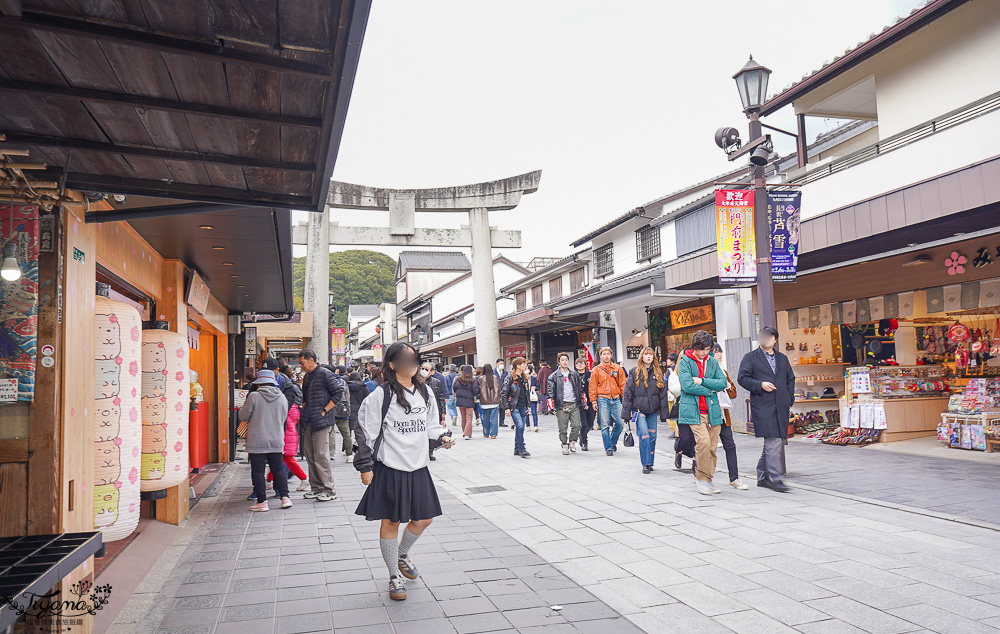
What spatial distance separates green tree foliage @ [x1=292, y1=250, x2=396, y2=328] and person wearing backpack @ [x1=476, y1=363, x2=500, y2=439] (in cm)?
5946

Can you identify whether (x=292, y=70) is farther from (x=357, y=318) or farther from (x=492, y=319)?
(x=357, y=318)

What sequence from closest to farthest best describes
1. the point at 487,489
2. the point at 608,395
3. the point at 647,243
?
the point at 487,489 < the point at 608,395 < the point at 647,243

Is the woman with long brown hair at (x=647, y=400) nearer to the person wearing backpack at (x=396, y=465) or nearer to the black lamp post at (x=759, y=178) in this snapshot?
the black lamp post at (x=759, y=178)

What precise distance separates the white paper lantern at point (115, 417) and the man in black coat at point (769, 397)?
6.49 metres

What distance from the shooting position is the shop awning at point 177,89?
253 centimetres

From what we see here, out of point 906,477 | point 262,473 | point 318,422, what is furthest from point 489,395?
point 906,477

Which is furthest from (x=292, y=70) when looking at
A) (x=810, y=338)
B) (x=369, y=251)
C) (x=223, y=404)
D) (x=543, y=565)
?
(x=369, y=251)

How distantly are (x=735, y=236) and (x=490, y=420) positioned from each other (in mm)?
7795

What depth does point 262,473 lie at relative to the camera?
312 inches

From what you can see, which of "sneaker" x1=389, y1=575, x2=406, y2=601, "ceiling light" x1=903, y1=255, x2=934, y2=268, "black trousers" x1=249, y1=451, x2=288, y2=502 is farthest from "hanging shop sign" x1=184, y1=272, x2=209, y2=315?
"ceiling light" x1=903, y1=255, x2=934, y2=268

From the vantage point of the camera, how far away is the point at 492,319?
73.5 feet

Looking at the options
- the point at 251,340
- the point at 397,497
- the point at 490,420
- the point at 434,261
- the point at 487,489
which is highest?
the point at 434,261

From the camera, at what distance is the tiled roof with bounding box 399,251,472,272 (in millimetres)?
57125

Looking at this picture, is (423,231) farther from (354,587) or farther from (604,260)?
(354,587)
